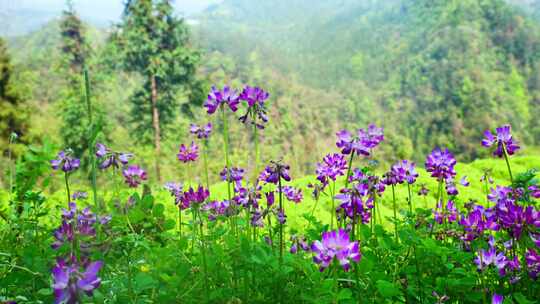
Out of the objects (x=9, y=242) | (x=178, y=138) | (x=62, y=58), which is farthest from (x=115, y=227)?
(x=62, y=58)

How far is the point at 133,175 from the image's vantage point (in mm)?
2549

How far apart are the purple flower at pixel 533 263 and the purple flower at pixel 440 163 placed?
476mm

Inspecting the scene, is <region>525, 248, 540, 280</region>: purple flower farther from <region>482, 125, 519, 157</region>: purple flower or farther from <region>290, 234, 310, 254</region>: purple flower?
<region>290, 234, 310, 254</region>: purple flower

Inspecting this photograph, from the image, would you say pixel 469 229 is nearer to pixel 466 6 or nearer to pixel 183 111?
pixel 183 111

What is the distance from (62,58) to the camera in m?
21.7

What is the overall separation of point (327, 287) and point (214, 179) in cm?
3594

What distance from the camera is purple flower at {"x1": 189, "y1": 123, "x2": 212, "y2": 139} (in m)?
2.17

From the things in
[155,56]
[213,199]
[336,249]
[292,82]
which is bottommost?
[213,199]

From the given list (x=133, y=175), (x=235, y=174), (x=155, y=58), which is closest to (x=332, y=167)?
(x=235, y=174)

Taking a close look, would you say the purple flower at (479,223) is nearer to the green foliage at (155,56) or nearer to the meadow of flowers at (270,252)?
the meadow of flowers at (270,252)

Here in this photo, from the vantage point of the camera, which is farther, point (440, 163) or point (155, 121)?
point (155, 121)

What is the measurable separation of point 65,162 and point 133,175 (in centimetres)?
106

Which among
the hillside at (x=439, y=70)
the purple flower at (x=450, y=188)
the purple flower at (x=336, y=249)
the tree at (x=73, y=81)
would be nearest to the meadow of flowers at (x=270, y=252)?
the purple flower at (x=336, y=249)

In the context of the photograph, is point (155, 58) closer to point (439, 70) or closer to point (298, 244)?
point (298, 244)
